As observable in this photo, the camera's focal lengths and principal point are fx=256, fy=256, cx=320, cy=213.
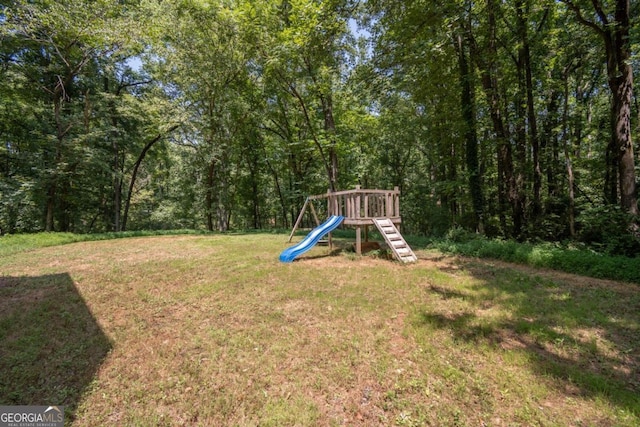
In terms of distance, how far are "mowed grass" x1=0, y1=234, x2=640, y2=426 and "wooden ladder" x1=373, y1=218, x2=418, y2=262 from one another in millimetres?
1263

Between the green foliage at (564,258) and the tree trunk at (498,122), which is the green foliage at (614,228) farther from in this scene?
the tree trunk at (498,122)

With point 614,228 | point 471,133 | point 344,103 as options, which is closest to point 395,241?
point 614,228

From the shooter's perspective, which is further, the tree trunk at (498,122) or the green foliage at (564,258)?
the tree trunk at (498,122)

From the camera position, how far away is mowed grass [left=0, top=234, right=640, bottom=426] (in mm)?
2170

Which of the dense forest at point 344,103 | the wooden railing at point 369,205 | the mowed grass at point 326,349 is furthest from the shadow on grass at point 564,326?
the wooden railing at point 369,205

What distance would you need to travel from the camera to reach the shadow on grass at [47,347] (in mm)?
2412

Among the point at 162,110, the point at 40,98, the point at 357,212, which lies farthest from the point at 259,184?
the point at 357,212

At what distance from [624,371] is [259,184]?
21379mm

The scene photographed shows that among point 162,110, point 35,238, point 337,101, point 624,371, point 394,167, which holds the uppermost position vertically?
point 337,101

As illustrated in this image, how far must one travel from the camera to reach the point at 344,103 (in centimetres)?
1455

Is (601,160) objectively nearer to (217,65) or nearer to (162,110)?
(217,65)

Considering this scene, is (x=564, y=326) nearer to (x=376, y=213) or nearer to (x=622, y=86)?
(x=376, y=213)

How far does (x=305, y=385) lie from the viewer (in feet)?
7.99

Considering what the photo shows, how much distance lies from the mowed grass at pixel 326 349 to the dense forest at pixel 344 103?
4.44m
